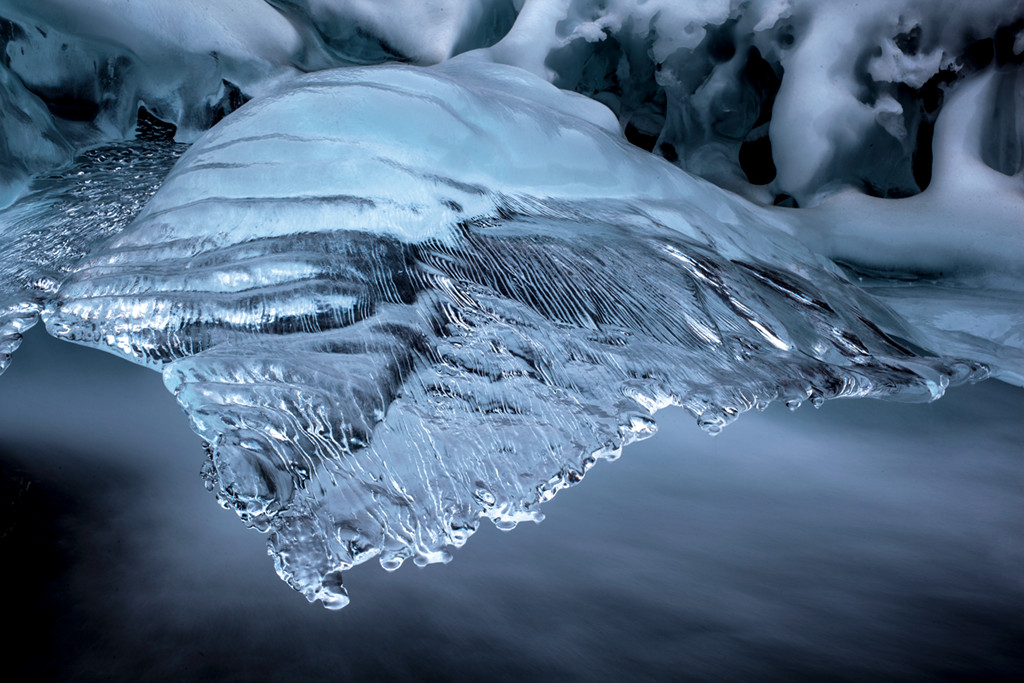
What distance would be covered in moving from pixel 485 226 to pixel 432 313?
6.6 inches

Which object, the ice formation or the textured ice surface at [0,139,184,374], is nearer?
the ice formation

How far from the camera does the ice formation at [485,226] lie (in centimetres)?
53

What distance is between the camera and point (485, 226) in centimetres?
80

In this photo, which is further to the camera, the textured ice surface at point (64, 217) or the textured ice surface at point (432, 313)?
the textured ice surface at point (64, 217)

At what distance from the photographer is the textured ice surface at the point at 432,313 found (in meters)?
0.50

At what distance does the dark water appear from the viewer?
0.44m

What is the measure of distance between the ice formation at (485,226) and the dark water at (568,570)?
0.05 meters

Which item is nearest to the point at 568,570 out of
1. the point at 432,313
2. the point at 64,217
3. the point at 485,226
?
the point at 432,313

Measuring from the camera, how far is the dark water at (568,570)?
0.44 metres

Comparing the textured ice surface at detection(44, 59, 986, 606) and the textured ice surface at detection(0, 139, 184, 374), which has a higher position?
the textured ice surface at detection(44, 59, 986, 606)

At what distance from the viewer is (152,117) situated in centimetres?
112

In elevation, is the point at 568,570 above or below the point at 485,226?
below

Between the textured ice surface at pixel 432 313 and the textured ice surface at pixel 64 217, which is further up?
the textured ice surface at pixel 432 313

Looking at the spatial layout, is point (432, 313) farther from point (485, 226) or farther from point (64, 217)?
point (64, 217)
